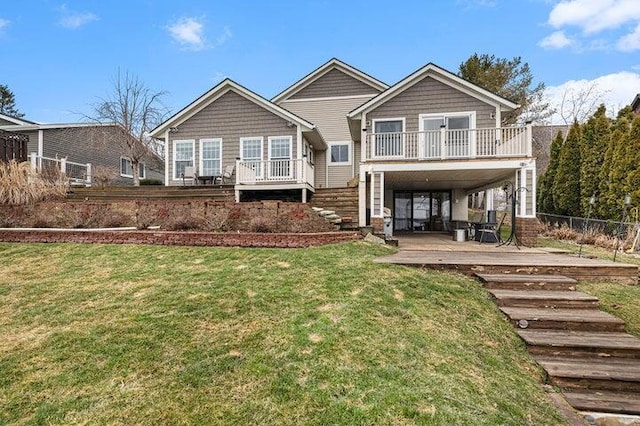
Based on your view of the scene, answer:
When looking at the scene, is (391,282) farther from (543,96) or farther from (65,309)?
(543,96)

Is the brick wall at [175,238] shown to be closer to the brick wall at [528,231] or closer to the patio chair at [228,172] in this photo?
the brick wall at [528,231]

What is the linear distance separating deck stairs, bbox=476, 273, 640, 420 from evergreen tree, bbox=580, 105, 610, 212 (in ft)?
38.0

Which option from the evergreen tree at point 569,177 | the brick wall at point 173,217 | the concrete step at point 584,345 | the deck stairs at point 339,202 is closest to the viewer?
the concrete step at point 584,345

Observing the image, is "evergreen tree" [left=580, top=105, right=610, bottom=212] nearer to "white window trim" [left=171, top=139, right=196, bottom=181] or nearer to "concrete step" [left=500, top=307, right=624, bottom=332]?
"concrete step" [left=500, top=307, right=624, bottom=332]

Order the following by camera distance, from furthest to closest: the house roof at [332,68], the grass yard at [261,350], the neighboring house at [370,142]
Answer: the house roof at [332,68] → the neighboring house at [370,142] → the grass yard at [261,350]

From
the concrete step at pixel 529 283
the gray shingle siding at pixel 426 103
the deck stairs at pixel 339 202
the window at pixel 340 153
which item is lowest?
the concrete step at pixel 529 283

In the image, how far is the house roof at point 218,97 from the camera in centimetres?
1436

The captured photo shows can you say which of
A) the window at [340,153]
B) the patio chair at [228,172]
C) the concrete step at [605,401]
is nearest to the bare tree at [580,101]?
the window at [340,153]

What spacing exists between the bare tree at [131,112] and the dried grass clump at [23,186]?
33.8 feet

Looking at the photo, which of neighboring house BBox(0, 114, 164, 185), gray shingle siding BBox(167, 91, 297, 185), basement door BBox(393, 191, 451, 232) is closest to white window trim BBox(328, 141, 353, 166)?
basement door BBox(393, 191, 451, 232)

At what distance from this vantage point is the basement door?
1636cm

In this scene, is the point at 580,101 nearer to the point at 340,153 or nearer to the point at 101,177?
the point at 340,153

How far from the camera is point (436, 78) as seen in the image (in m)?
12.9

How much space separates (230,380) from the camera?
121 inches
